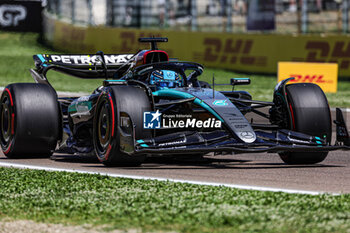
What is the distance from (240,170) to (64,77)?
63.1ft

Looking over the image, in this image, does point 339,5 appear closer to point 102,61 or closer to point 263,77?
point 263,77

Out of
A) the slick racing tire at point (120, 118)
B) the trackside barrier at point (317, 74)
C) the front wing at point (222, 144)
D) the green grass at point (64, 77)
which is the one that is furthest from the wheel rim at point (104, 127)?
the trackside barrier at point (317, 74)

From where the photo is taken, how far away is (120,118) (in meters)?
8.93

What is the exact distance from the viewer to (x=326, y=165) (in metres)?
9.73

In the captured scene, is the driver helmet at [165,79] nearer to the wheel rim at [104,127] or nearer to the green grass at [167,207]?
the wheel rim at [104,127]

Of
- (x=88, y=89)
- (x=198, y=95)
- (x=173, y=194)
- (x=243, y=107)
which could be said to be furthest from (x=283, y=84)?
(x=88, y=89)

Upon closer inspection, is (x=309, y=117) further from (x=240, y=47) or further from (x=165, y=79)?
(x=240, y=47)

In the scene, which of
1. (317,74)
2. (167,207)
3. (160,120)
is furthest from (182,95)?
(317,74)

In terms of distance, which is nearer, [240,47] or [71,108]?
[71,108]

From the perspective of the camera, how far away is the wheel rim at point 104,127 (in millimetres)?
9227

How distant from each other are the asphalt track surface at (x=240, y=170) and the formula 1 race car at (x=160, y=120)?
7.9 inches

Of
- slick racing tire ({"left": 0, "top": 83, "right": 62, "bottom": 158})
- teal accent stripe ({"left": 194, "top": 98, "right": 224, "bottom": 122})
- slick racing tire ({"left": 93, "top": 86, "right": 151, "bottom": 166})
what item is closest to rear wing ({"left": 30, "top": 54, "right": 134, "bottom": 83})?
slick racing tire ({"left": 0, "top": 83, "right": 62, "bottom": 158})

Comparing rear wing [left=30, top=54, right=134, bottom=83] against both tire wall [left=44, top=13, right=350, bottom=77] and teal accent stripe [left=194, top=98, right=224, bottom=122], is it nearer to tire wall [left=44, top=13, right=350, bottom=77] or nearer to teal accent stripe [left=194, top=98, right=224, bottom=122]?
teal accent stripe [left=194, top=98, right=224, bottom=122]

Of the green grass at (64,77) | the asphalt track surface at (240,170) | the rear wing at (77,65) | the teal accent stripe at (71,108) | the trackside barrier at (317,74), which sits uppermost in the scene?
the rear wing at (77,65)
